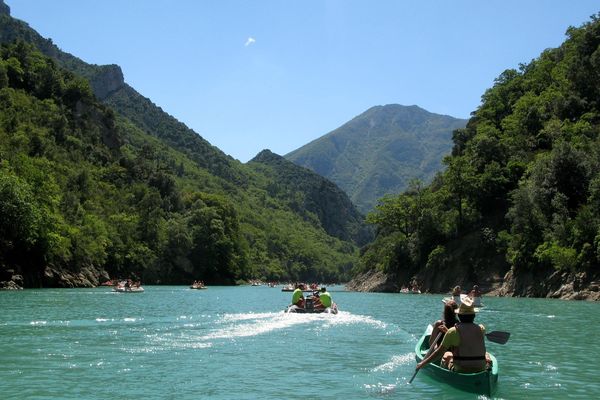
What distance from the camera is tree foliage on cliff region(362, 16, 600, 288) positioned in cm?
6194

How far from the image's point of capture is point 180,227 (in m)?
126

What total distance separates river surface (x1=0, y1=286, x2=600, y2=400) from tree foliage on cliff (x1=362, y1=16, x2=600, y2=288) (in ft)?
105

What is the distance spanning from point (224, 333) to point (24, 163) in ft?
197

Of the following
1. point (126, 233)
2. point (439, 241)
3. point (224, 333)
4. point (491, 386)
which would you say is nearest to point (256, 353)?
point (224, 333)

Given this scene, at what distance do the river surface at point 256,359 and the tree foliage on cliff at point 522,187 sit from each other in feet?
105

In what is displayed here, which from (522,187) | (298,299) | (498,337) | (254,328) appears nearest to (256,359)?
(498,337)

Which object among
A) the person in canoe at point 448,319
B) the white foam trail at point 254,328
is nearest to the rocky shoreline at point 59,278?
the white foam trail at point 254,328

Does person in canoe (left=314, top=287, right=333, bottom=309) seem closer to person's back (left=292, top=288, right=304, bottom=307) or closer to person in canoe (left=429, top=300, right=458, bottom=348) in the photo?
person's back (left=292, top=288, right=304, bottom=307)

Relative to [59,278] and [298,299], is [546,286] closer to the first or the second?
[298,299]

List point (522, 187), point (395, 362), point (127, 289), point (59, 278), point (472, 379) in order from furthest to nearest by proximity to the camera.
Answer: point (59, 278)
point (522, 187)
point (127, 289)
point (395, 362)
point (472, 379)

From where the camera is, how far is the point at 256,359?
19.3m

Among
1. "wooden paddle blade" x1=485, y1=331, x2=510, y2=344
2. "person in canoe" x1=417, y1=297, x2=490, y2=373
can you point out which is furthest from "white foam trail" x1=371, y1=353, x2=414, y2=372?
"person in canoe" x1=417, y1=297, x2=490, y2=373

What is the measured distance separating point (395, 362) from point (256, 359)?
458cm

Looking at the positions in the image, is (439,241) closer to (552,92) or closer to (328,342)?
(552,92)
